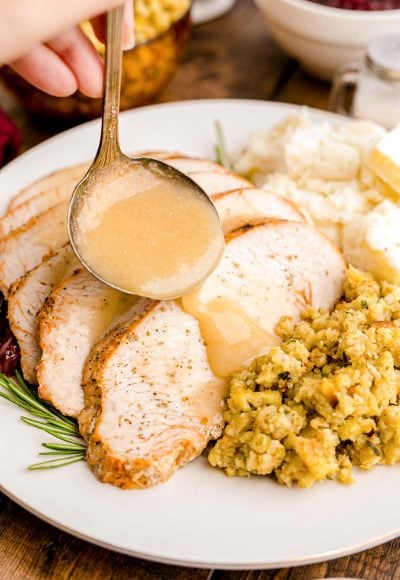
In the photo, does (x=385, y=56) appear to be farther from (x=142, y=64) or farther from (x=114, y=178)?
(x=114, y=178)

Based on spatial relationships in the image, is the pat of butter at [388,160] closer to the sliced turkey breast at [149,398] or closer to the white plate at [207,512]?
the sliced turkey breast at [149,398]

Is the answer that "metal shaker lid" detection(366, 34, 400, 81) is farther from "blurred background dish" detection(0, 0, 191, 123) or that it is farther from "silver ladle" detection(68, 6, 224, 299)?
"silver ladle" detection(68, 6, 224, 299)

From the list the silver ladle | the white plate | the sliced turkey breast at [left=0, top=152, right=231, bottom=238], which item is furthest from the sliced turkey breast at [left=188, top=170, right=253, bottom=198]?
the white plate

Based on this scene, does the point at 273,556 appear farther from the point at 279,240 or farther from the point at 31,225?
the point at 31,225

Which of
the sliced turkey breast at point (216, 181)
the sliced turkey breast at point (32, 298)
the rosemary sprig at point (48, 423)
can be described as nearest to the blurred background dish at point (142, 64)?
the sliced turkey breast at point (216, 181)

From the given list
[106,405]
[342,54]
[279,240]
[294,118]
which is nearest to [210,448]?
[106,405]

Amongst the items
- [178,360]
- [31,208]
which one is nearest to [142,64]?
[31,208]
